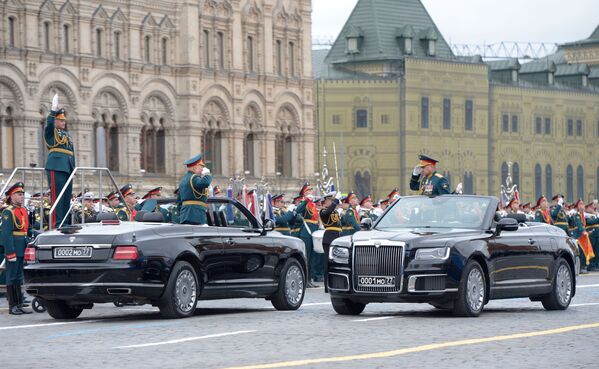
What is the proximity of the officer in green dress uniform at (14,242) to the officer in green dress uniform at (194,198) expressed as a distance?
2.26 m

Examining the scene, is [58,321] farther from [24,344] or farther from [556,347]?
[556,347]

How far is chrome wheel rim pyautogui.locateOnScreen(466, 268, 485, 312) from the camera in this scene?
18.3 metres

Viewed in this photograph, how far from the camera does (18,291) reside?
20.6 m

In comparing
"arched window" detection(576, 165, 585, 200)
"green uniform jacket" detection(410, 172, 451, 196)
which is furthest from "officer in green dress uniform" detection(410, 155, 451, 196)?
"arched window" detection(576, 165, 585, 200)

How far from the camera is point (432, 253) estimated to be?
18.1m

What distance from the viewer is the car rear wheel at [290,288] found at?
20.4 meters

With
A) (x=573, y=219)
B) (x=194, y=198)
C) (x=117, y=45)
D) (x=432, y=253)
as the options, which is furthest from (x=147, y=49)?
(x=432, y=253)

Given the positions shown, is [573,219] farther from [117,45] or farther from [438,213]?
[117,45]

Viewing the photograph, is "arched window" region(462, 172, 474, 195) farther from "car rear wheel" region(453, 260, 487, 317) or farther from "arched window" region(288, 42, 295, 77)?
"car rear wheel" region(453, 260, 487, 317)

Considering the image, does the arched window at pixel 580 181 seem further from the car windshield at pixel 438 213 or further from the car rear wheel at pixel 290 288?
the car windshield at pixel 438 213

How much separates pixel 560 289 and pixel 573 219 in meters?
19.1

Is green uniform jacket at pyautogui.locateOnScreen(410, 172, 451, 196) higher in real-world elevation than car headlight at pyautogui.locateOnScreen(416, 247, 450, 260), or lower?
higher

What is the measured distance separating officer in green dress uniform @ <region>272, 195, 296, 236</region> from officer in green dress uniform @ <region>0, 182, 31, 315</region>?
6578mm

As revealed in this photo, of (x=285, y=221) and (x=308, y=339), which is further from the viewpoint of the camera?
(x=285, y=221)
